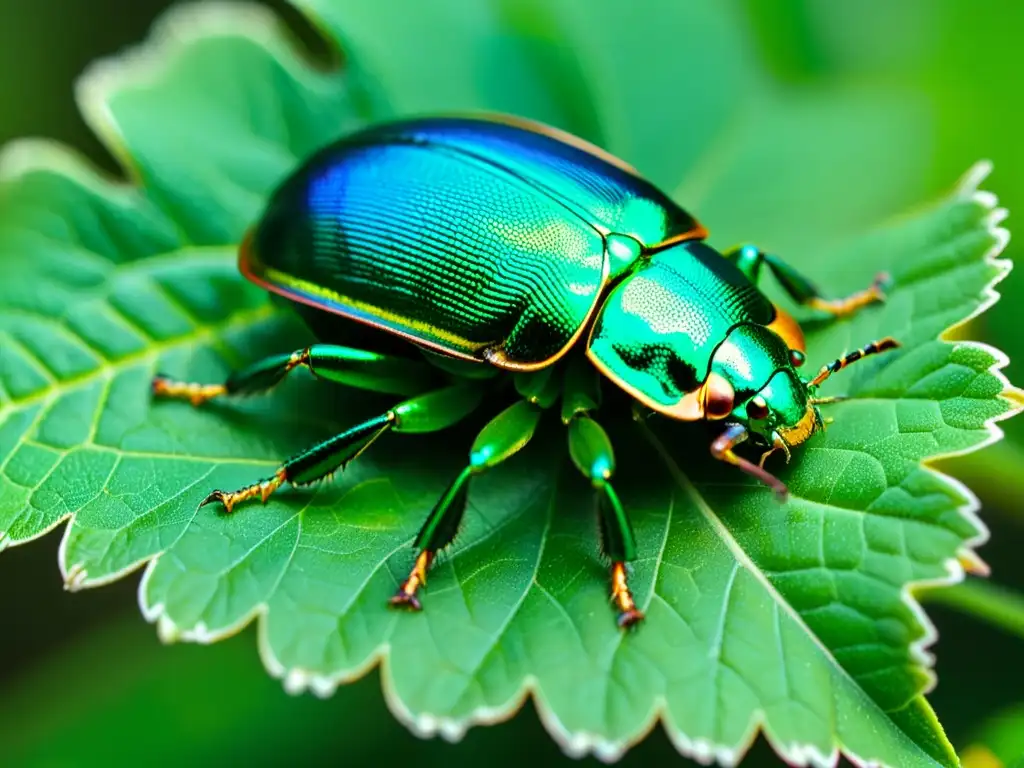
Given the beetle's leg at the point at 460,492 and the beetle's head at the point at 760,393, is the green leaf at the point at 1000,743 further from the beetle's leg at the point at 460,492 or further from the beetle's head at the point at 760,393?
the beetle's leg at the point at 460,492

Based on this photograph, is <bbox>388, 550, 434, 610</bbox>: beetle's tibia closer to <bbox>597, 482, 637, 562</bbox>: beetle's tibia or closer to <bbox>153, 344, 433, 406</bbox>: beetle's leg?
<bbox>597, 482, 637, 562</bbox>: beetle's tibia

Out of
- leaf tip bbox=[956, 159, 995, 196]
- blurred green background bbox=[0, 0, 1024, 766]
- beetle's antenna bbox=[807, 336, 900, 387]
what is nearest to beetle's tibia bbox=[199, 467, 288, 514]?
blurred green background bbox=[0, 0, 1024, 766]

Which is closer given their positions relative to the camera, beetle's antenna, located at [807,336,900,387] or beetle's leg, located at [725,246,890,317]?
beetle's antenna, located at [807,336,900,387]

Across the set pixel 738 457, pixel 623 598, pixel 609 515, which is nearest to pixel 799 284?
pixel 738 457

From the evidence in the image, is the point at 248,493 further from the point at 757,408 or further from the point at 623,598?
the point at 757,408

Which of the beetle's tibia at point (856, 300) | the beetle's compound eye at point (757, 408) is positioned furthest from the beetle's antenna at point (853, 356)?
the beetle's tibia at point (856, 300)

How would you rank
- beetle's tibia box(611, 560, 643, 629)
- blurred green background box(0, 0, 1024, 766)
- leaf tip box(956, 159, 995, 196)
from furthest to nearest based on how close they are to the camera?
blurred green background box(0, 0, 1024, 766), leaf tip box(956, 159, 995, 196), beetle's tibia box(611, 560, 643, 629)
